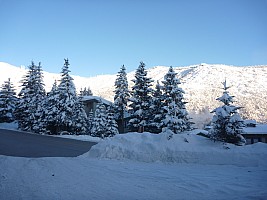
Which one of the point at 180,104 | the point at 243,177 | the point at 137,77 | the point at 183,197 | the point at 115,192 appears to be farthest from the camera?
the point at 137,77

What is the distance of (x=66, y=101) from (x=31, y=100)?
1049 centimetres

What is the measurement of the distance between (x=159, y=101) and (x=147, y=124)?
3307 mm

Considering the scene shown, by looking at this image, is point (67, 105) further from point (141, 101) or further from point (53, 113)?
point (141, 101)

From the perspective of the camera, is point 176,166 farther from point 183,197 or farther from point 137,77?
point 137,77

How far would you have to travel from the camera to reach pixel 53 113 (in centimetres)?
3316

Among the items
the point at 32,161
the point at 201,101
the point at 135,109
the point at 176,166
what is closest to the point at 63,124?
the point at 135,109

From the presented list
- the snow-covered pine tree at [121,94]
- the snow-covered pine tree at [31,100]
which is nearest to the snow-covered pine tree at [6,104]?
the snow-covered pine tree at [31,100]

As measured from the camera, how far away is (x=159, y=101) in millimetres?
28688

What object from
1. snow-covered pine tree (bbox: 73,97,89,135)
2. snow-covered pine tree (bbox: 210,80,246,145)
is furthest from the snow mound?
snow-covered pine tree (bbox: 73,97,89,135)

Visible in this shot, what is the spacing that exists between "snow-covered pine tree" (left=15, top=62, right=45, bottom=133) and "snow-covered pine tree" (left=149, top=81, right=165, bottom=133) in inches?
741

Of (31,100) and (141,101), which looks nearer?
(141,101)

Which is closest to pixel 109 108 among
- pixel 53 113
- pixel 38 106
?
pixel 53 113

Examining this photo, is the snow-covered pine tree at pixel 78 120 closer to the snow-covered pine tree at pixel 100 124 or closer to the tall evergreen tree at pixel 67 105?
the tall evergreen tree at pixel 67 105

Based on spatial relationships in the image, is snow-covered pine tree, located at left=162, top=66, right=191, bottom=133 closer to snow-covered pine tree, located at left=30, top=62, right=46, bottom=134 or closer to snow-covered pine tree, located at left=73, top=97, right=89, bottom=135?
snow-covered pine tree, located at left=73, top=97, right=89, bottom=135
